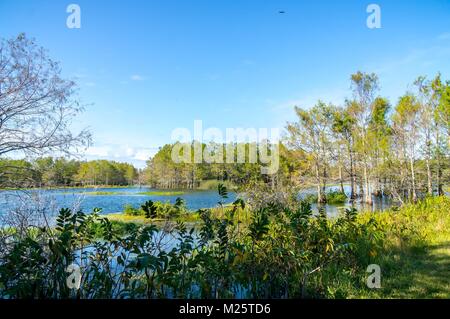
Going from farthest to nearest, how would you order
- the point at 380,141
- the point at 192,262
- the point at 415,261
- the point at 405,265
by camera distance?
the point at 380,141
the point at 415,261
the point at 405,265
the point at 192,262

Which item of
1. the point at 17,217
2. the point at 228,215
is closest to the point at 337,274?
the point at 228,215

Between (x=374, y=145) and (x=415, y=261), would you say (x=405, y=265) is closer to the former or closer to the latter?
(x=415, y=261)

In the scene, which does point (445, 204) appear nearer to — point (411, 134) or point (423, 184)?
point (411, 134)

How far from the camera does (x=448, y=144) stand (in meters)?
17.0

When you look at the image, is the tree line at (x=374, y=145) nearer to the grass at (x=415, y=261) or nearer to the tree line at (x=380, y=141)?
the tree line at (x=380, y=141)

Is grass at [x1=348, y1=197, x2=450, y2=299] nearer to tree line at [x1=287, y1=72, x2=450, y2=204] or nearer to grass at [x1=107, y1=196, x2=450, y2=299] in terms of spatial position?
grass at [x1=107, y1=196, x2=450, y2=299]

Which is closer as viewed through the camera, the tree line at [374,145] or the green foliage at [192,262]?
the green foliage at [192,262]

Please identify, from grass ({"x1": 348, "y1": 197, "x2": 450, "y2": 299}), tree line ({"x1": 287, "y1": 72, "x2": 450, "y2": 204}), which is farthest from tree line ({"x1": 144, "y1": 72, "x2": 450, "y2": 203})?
grass ({"x1": 348, "y1": 197, "x2": 450, "y2": 299})

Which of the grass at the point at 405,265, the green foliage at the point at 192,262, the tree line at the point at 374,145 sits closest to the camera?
the green foliage at the point at 192,262

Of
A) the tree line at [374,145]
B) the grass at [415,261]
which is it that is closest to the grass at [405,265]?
the grass at [415,261]

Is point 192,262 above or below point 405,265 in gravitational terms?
above

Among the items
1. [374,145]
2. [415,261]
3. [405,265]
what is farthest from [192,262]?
[374,145]

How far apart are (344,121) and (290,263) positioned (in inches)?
892

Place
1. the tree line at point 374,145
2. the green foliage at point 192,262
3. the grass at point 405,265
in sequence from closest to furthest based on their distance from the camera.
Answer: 1. the green foliage at point 192,262
2. the grass at point 405,265
3. the tree line at point 374,145
